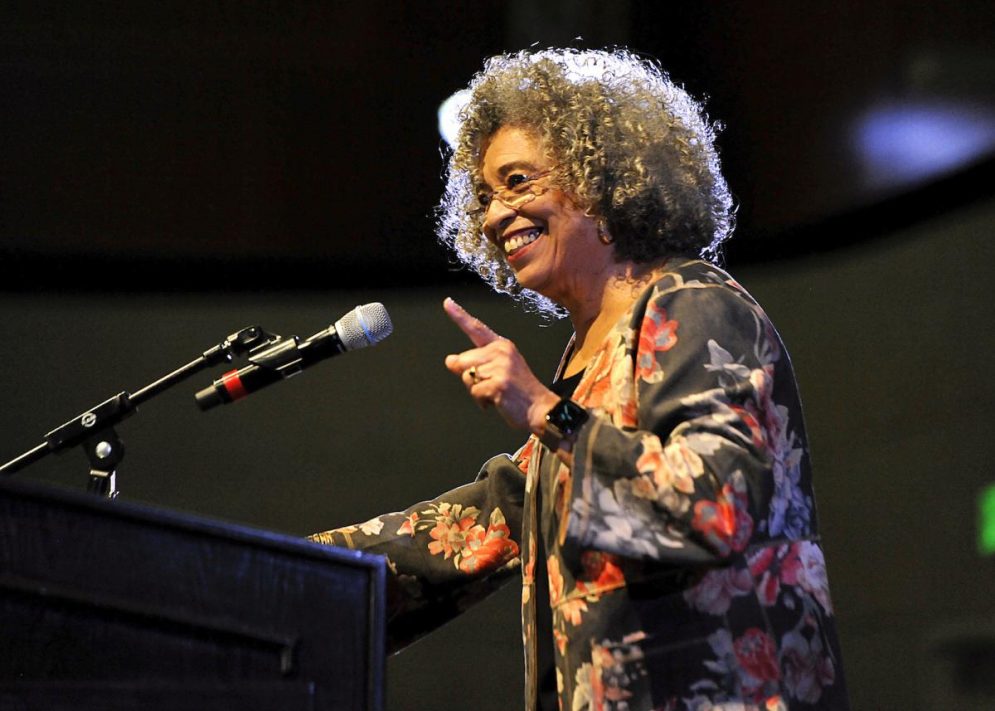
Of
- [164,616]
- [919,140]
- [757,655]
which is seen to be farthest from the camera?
[919,140]

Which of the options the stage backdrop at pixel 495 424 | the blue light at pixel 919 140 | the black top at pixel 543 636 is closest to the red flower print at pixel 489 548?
the black top at pixel 543 636

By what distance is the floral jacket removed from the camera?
146 cm

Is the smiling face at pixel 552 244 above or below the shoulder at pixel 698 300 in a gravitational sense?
above

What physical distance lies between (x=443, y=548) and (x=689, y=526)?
2.36 feet

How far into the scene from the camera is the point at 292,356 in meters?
1.80

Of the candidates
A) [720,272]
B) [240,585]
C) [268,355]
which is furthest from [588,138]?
[240,585]

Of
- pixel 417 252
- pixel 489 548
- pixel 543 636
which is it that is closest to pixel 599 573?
pixel 543 636

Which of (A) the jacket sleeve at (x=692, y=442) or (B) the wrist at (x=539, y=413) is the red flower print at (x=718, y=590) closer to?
(A) the jacket sleeve at (x=692, y=442)

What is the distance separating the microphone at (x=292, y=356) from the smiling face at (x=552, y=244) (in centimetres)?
31

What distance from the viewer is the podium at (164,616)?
4.17ft

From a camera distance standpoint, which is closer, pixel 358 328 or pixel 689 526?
pixel 689 526

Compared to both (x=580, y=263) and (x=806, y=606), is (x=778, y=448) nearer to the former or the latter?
(x=806, y=606)

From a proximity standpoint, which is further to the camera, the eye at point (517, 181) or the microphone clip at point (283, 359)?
the eye at point (517, 181)

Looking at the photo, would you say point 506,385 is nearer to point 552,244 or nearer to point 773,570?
point 773,570
